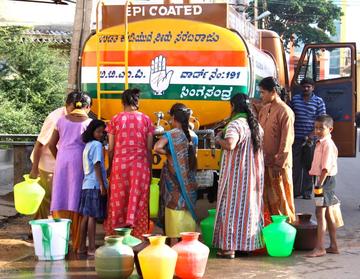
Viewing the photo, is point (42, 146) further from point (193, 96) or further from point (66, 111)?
point (193, 96)

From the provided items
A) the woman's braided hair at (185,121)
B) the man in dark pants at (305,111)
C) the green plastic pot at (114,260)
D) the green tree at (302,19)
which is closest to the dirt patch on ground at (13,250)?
the green plastic pot at (114,260)

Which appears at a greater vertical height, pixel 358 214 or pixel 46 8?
pixel 46 8

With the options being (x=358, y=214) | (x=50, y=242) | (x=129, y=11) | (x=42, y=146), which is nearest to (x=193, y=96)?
(x=129, y=11)

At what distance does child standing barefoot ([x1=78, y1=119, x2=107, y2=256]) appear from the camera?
6.87m

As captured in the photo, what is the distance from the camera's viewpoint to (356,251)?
23.8 ft

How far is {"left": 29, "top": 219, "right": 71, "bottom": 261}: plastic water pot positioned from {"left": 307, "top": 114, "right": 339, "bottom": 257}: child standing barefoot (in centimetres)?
239

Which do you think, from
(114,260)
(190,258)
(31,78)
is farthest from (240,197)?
(31,78)

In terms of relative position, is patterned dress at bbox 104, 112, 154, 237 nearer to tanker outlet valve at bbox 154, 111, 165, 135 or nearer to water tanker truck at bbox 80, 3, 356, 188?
tanker outlet valve at bbox 154, 111, 165, 135

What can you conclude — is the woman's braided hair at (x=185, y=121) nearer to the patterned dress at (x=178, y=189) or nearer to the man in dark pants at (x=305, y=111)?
the patterned dress at (x=178, y=189)

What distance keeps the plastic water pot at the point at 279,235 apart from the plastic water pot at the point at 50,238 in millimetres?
→ 1919

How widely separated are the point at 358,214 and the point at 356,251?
2642 millimetres

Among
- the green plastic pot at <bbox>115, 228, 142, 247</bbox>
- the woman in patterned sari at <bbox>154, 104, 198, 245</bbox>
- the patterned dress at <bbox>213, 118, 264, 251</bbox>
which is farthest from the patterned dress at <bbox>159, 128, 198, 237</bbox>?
the green plastic pot at <bbox>115, 228, 142, 247</bbox>

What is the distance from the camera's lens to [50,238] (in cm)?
663

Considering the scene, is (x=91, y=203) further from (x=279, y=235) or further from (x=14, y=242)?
(x=279, y=235)
